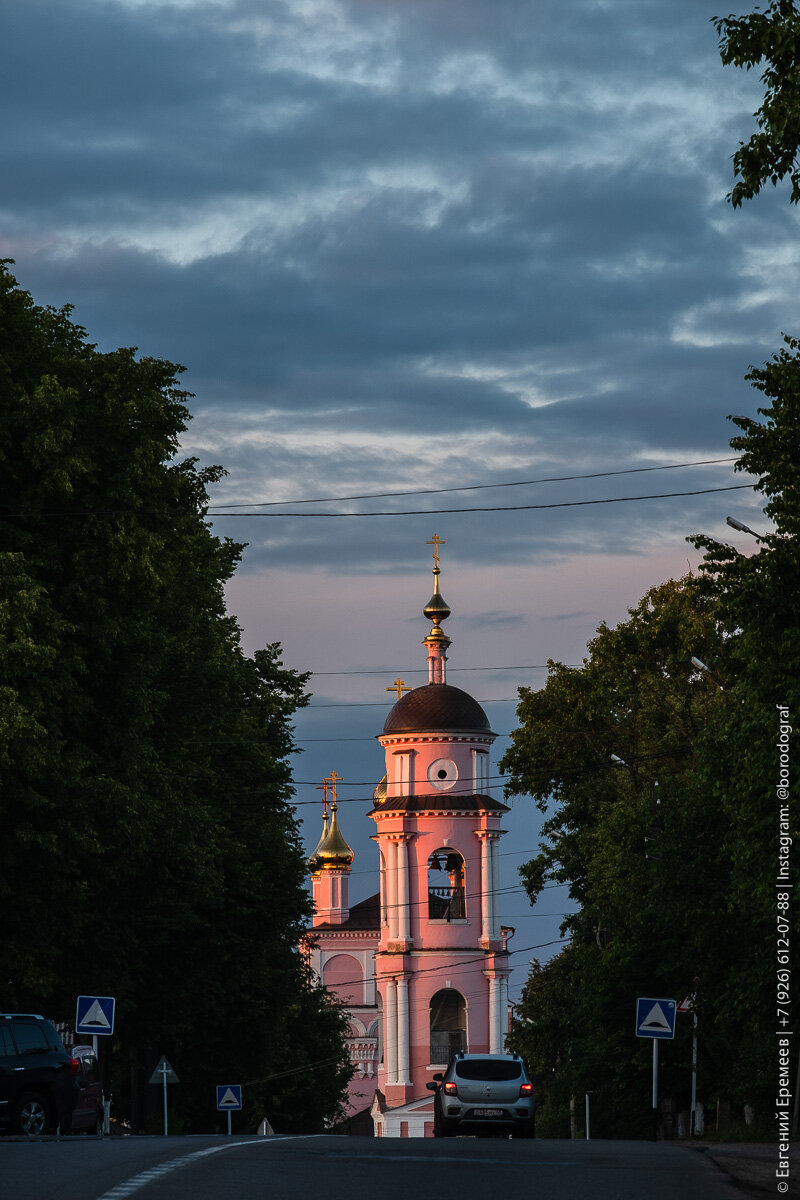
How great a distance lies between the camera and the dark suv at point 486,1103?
29484 mm

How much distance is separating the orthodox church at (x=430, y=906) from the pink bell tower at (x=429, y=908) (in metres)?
0.05

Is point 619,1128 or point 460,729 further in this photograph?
point 460,729

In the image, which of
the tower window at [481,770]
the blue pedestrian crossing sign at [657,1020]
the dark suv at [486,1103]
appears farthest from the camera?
the tower window at [481,770]

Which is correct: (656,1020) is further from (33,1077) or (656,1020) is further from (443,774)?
(443,774)

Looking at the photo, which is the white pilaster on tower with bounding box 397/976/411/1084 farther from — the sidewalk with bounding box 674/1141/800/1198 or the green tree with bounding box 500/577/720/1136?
the sidewalk with bounding box 674/1141/800/1198

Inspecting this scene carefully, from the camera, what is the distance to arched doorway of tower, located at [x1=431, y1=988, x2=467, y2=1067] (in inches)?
3967

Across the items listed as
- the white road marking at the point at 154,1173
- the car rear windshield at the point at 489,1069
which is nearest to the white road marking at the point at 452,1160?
the white road marking at the point at 154,1173

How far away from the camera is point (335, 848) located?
14050cm

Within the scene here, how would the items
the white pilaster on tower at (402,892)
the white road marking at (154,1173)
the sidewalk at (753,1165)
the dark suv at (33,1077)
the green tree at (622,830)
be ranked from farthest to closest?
the white pilaster on tower at (402,892) → the green tree at (622,830) → the dark suv at (33,1077) → the sidewalk at (753,1165) → the white road marking at (154,1173)

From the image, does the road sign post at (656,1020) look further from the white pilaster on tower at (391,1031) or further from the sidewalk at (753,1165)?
the white pilaster on tower at (391,1031)

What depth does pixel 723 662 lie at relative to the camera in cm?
2980

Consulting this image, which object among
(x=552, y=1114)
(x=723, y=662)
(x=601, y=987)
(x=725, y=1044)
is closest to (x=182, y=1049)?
(x=601, y=987)

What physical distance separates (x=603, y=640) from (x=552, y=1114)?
29800 millimetres

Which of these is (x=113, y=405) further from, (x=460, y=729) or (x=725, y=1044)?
(x=460, y=729)
